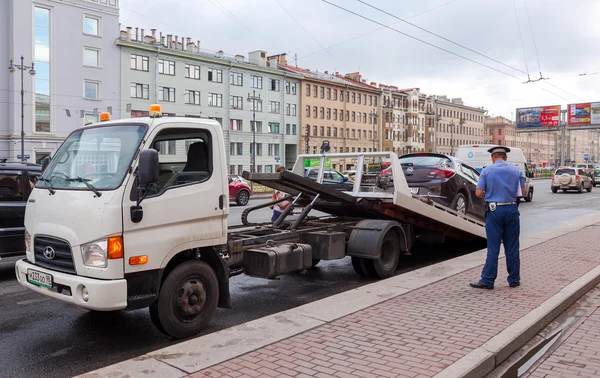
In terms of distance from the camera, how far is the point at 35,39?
4800 cm

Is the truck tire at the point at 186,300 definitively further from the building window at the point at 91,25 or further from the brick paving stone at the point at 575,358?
the building window at the point at 91,25

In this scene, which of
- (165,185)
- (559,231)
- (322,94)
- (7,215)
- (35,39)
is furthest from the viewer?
(322,94)

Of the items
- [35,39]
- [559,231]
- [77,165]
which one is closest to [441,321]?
[77,165]

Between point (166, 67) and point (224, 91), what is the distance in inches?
329

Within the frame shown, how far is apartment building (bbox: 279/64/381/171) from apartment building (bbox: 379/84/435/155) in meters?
3.02

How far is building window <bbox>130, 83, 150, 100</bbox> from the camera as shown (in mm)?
54562

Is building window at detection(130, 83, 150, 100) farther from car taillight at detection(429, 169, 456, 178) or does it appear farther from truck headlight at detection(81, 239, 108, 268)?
truck headlight at detection(81, 239, 108, 268)

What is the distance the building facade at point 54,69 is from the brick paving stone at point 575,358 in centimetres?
4854

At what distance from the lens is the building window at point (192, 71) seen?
60.2 meters

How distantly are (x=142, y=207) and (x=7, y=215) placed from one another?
430cm

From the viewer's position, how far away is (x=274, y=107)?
71.4 metres

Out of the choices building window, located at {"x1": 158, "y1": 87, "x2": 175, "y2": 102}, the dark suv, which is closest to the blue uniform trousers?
the dark suv

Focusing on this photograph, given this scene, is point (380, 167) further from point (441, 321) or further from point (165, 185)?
point (165, 185)

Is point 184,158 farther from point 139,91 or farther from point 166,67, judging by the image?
point 166,67
